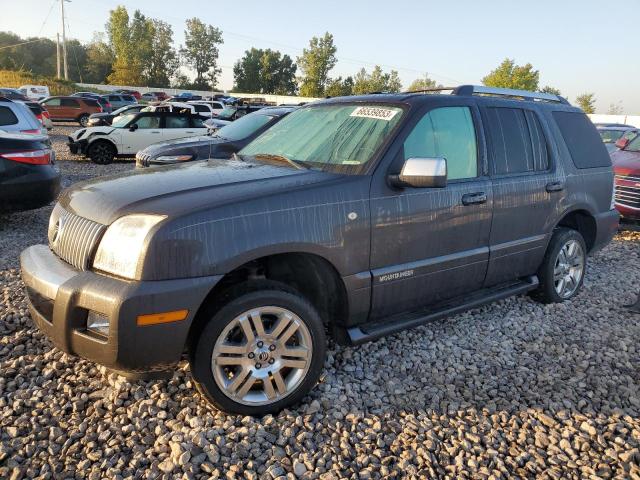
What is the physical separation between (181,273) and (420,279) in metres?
1.64

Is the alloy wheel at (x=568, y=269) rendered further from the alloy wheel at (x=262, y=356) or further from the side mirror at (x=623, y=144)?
the side mirror at (x=623, y=144)

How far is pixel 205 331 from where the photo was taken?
2539 millimetres

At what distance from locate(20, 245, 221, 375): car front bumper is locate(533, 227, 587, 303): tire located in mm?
3212

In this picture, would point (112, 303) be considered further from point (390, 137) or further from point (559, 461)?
point (559, 461)

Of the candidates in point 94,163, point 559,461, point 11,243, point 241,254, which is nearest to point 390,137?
point 241,254

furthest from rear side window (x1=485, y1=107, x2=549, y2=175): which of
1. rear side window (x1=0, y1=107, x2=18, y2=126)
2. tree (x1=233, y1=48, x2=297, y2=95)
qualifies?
tree (x1=233, y1=48, x2=297, y2=95)

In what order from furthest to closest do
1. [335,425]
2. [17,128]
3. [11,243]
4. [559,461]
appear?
[17,128]
[11,243]
[335,425]
[559,461]

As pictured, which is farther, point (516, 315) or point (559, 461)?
point (516, 315)

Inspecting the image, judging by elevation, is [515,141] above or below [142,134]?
above

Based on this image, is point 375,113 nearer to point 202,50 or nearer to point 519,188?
point 519,188

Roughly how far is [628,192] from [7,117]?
943 cm

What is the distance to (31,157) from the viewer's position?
622cm

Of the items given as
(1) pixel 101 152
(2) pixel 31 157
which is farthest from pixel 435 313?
(1) pixel 101 152

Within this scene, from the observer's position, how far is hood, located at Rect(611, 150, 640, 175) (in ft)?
25.2
